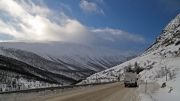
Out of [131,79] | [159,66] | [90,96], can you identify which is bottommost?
[90,96]

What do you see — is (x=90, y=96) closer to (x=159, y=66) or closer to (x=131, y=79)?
(x=131, y=79)

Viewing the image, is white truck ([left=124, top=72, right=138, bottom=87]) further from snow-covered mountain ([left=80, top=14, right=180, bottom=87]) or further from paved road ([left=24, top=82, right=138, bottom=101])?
paved road ([left=24, top=82, right=138, bottom=101])

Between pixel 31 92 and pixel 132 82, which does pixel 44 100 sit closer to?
pixel 31 92

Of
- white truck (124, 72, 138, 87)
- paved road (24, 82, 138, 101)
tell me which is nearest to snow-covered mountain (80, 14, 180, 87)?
white truck (124, 72, 138, 87)

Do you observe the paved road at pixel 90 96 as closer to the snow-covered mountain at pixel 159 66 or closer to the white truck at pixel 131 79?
the snow-covered mountain at pixel 159 66

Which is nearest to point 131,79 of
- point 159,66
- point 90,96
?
point 90,96

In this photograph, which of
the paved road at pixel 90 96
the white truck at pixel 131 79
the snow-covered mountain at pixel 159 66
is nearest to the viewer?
the paved road at pixel 90 96

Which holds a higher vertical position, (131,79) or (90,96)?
(131,79)

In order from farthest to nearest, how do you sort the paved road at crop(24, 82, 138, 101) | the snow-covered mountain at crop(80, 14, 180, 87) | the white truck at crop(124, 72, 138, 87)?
the snow-covered mountain at crop(80, 14, 180, 87)
the white truck at crop(124, 72, 138, 87)
the paved road at crop(24, 82, 138, 101)

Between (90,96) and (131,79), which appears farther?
(131,79)

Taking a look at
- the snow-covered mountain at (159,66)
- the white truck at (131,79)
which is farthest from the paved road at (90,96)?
the white truck at (131,79)

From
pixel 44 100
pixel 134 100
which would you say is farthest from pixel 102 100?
pixel 44 100

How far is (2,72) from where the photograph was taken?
13025 centimetres

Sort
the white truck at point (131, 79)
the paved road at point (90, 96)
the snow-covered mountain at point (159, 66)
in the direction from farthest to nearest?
1. the snow-covered mountain at point (159, 66)
2. the white truck at point (131, 79)
3. the paved road at point (90, 96)
